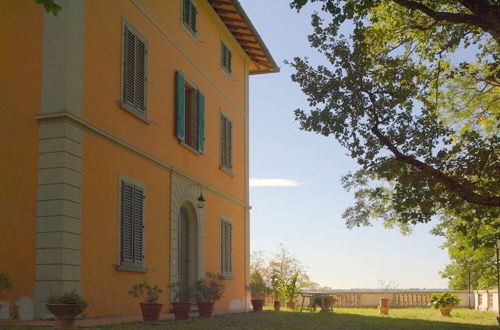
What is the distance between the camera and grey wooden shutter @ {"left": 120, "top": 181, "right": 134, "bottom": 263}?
1169 cm

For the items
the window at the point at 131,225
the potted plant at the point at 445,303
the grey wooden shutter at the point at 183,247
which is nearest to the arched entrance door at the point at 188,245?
the grey wooden shutter at the point at 183,247

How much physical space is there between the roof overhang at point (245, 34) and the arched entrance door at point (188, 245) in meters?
5.37

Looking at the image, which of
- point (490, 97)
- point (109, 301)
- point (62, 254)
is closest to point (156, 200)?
point (109, 301)

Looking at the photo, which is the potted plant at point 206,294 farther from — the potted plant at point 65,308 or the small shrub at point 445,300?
the small shrub at point 445,300

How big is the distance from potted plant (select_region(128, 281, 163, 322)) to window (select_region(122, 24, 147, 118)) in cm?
320

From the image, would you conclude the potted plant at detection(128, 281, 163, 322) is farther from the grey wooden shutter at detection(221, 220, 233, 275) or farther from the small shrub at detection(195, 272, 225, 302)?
the grey wooden shutter at detection(221, 220, 233, 275)

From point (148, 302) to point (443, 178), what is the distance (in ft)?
17.3

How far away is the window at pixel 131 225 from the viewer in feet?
38.4

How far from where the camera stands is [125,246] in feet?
38.5

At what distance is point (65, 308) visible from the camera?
8.16 meters

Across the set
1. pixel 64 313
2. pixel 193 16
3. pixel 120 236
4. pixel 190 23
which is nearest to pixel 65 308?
pixel 64 313

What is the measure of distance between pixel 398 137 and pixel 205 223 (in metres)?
6.41

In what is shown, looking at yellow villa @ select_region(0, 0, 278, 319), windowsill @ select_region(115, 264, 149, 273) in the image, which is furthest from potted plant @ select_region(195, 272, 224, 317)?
windowsill @ select_region(115, 264, 149, 273)

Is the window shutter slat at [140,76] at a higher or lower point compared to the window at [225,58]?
lower
